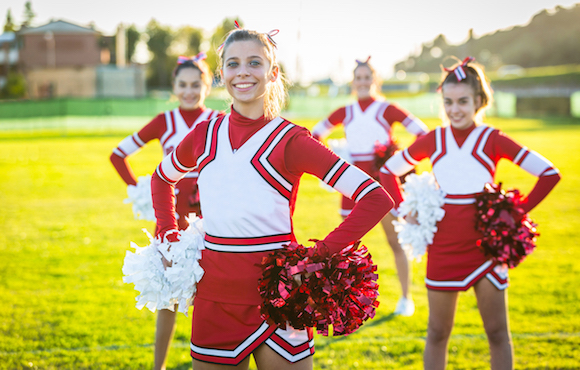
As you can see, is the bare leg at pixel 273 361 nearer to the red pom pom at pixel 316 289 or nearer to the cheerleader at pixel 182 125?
the red pom pom at pixel 316 289

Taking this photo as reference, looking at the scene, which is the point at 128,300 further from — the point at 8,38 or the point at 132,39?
the point at 132,39

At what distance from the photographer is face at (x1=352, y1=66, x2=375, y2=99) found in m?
5.35

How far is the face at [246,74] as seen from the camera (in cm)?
224

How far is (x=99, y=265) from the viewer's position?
6645 mm

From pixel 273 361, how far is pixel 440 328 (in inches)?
52.5

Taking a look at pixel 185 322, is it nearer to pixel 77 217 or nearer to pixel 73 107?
pixel 77 217

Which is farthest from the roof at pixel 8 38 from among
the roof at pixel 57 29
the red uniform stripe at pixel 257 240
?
the red uniform stripe at pixel 257 240

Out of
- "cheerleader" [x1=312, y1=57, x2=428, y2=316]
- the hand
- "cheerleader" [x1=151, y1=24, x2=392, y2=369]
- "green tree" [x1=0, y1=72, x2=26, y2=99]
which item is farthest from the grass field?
"green tree" [x1=0, y1=72, x2=26, y2=99]

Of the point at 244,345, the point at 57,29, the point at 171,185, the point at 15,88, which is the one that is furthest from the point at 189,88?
the point at 57,29

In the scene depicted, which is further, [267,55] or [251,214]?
[267,55]

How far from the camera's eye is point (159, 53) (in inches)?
2611

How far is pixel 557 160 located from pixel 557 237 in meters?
9.22

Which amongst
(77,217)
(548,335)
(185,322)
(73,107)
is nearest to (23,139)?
(73,107)

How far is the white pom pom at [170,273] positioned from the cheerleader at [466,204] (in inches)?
59.9
